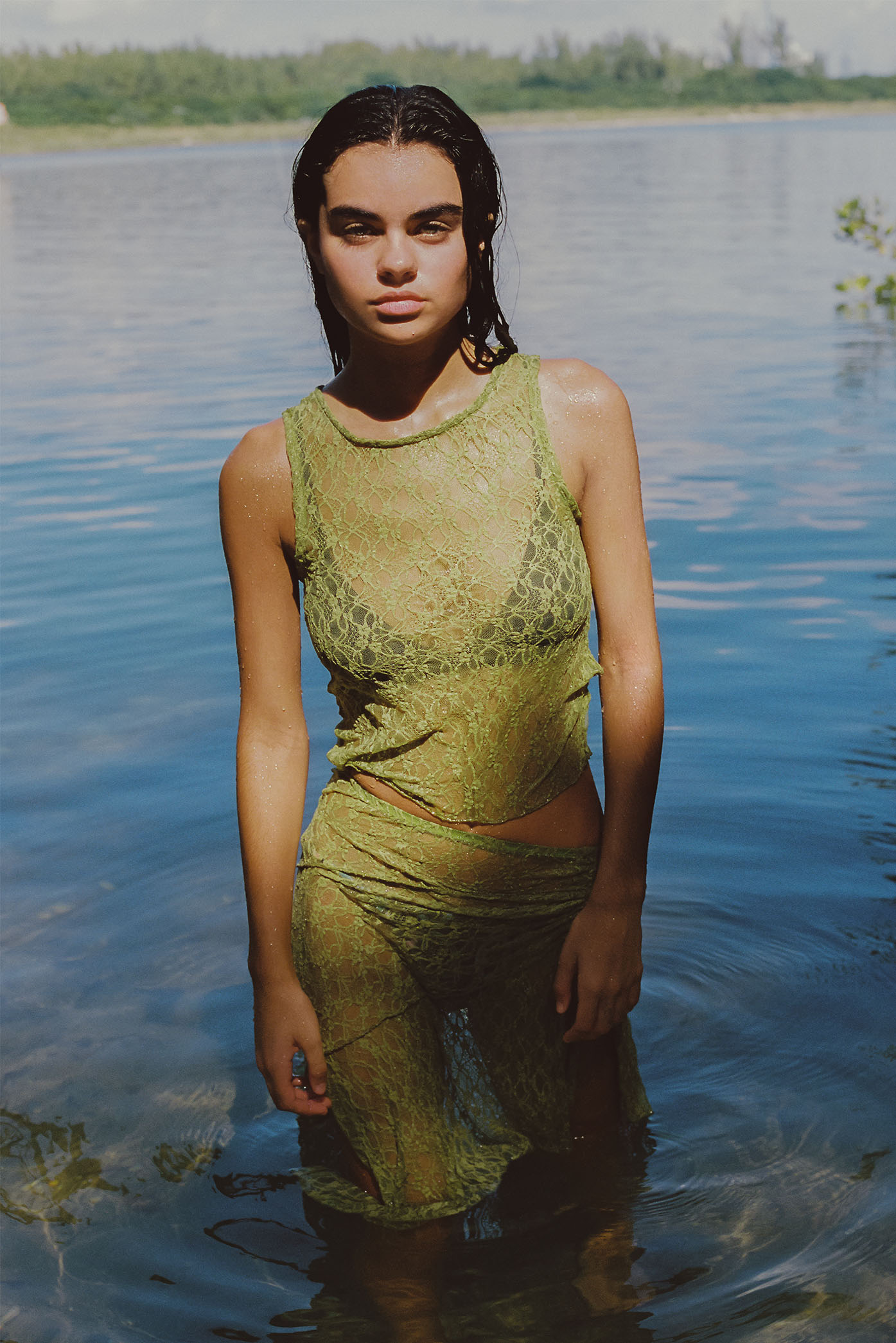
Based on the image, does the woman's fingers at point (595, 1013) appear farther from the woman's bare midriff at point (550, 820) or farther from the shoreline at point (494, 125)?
the shoreline at point (494, 125)

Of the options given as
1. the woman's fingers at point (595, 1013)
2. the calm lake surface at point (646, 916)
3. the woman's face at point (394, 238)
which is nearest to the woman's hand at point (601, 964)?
the woman's fingers at point (595, 1013)

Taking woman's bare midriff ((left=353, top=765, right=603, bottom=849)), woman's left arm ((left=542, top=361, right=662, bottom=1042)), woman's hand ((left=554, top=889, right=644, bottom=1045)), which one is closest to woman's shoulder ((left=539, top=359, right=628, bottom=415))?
woman's left arm ((left=542, top=361, right=662, bottom=1042))

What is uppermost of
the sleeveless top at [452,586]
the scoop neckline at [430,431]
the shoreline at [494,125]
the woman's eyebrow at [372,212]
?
the woman's eyebrow at [372,212]

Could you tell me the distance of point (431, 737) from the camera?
8.00 feet

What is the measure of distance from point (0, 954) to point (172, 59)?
130m

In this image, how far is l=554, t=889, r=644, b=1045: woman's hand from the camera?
2.45 meters

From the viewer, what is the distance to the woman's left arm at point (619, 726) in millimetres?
2416

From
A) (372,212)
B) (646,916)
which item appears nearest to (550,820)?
(372,212)

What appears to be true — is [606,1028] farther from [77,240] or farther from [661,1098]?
[77,240]

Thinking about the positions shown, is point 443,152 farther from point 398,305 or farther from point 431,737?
point 431,737

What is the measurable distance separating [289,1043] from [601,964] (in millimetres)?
515

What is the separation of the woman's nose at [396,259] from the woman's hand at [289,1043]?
3.64ft

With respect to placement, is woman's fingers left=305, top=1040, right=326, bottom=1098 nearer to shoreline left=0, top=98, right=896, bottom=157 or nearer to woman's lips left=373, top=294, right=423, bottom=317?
woman's lips left=373, top=294, right=423, bottom=317

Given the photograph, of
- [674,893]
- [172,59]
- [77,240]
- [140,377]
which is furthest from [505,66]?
[674,893]
